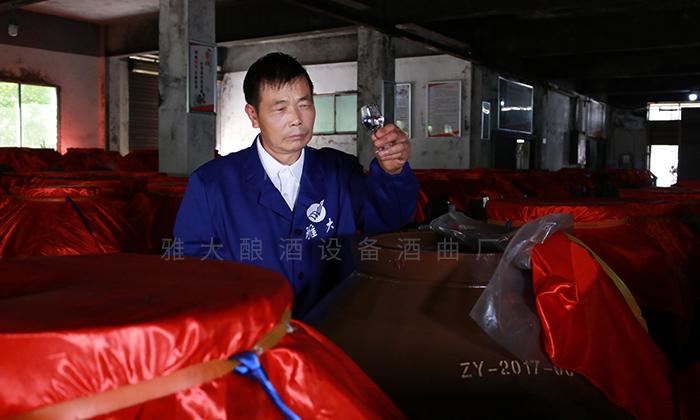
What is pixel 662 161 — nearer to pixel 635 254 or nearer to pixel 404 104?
pixel 404 104

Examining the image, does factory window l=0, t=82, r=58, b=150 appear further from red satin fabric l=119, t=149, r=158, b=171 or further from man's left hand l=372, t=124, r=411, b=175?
man's left hand l=372, t=124, r=411, b=175

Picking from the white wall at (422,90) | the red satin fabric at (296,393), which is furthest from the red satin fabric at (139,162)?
the red satin fabric at (296,393)

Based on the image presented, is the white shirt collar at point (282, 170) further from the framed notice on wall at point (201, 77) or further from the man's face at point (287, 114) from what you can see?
the framed notice on wall at point (201, 77)

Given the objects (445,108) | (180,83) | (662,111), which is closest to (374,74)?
(445,108)

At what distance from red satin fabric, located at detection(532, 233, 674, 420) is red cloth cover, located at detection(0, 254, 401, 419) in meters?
0.43

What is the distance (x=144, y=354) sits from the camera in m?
0.66

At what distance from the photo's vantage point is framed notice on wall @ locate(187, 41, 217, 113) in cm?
618

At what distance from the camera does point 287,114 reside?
5.78ft

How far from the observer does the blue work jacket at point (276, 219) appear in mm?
1773

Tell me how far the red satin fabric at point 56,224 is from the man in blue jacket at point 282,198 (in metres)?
2.10

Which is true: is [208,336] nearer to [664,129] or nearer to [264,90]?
[264,90]

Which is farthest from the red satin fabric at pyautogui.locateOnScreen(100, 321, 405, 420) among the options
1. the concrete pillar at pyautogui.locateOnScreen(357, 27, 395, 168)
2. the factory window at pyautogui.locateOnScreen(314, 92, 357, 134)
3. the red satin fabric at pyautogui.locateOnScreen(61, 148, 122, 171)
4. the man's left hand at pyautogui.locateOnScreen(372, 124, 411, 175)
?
the factory window at pyautogui.locateOnScreen(314, 92, 357, 134)

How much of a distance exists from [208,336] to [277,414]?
0.44 ft

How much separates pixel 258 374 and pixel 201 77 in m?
5.80
